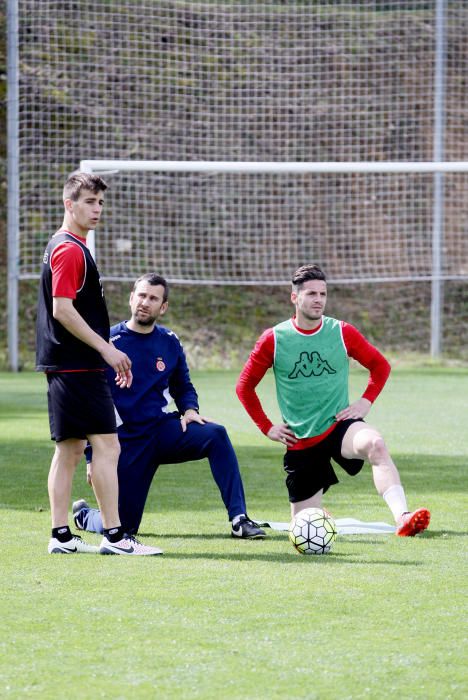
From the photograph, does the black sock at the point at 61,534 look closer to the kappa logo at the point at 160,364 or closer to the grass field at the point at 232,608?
→ the grass field at the point at 232,608

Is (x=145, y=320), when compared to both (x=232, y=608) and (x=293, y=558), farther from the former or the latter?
(x=232, y=608)

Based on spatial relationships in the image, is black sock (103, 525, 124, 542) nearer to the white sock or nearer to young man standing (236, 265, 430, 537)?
young man standing (236, 265, 430, 537)

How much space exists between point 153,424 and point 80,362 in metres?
0.90

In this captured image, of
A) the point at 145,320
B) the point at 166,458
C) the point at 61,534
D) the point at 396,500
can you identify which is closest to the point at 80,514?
the point at 166,458

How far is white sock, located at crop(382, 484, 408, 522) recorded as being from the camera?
6223 millimetres

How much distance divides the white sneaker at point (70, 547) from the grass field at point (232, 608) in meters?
0.12

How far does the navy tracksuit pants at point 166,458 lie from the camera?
628 centimetres

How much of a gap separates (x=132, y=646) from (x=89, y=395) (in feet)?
6.09

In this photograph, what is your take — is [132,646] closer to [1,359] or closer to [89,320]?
[89,320]

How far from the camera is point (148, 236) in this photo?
22.4 m

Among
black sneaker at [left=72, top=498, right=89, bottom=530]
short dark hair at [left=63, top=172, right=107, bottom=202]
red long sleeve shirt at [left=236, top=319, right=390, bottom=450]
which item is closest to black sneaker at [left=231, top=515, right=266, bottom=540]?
red long sleeve shirt at [left=236, top=319, right=390, bottom=450]

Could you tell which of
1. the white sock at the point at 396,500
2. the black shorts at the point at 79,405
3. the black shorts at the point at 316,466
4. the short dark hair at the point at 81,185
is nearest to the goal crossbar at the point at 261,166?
the black shorts at the point at 316,466

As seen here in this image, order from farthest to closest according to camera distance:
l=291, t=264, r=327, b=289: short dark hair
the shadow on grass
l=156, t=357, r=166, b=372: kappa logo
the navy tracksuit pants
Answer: l=156, t=357, r=166, b=372: kappa logo → l=291, t=264, r=327, b=289: short dark hair → the navy tracksuit pants → the shadow on grass

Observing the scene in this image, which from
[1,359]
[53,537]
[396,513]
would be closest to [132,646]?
[53,537]
